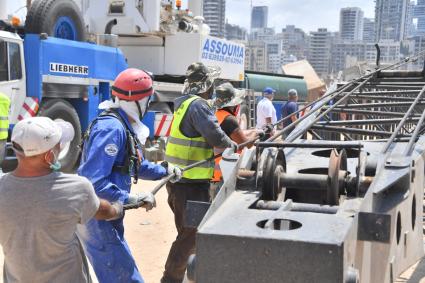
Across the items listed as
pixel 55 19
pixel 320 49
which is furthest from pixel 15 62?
pixel 320 49

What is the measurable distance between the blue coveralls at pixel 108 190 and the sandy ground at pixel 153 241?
1709mm

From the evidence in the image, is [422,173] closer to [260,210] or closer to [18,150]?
[260,210]

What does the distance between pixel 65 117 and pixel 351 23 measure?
13178cm

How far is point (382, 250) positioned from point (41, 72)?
7.81 m

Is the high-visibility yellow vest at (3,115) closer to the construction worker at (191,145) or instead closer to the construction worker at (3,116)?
the construction worker at (3,116)

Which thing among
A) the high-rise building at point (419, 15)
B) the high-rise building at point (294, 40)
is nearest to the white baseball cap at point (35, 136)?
the high-rise building at point (419, 15)

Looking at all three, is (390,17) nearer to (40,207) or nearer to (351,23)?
(351,23)

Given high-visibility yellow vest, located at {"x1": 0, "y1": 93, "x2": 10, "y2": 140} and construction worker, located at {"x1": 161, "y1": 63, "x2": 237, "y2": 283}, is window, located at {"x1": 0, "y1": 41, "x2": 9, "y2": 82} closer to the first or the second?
high-visibility yellow vest, located at {"x1": 0, "y1": 93, "x2": 10, "y2": 140}

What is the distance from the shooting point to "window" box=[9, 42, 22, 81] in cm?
908

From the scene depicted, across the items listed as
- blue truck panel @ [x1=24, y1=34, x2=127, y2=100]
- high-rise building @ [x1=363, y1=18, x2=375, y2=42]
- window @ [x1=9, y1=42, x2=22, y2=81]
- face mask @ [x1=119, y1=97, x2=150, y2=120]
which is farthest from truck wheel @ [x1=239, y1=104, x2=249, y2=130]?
high-rise building @ [x1=363, y1=18, x2=375, y2=42]

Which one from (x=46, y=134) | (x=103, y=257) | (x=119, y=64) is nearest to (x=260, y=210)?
(x=46, y=134)

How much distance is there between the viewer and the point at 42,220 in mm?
2531

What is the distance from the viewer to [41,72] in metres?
9.42

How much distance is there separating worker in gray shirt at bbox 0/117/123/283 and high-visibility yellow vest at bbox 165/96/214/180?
5.89 feet
